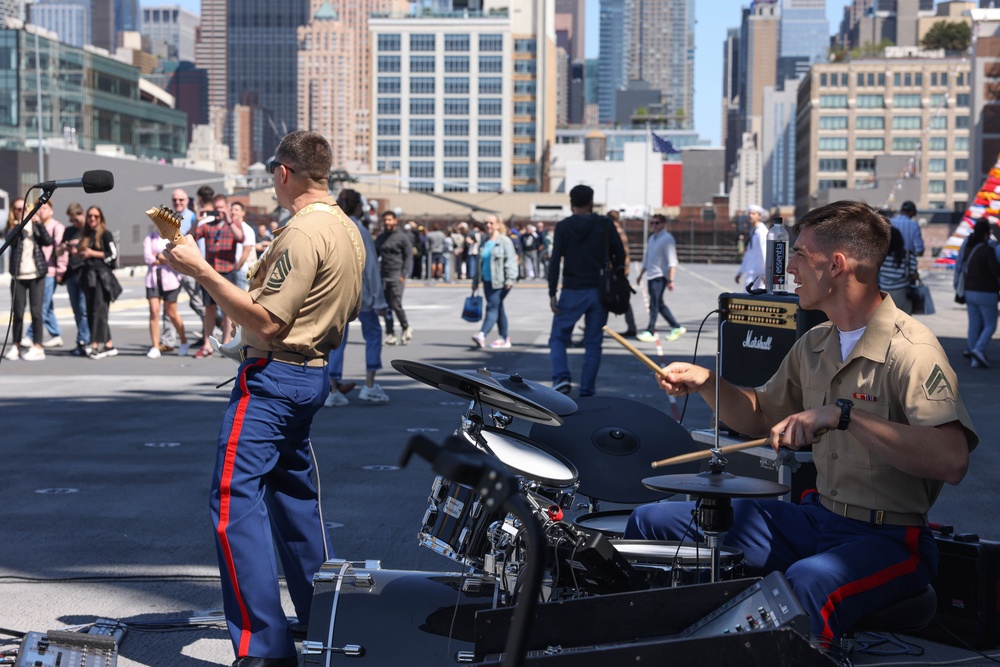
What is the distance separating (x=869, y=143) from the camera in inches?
6629

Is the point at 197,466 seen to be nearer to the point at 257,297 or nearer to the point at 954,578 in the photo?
the point at 257,297

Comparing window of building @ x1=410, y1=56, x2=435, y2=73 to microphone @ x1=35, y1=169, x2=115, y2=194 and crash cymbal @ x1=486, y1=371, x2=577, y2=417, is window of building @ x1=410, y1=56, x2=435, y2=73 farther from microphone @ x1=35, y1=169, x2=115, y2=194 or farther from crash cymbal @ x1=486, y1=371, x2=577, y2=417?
crash cymbal @ x1=486, y1=371, x2=577, y2=417

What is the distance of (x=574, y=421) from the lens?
4.86 metres

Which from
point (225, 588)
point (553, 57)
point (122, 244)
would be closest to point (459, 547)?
point (225, 588)

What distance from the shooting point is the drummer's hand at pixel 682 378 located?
415 cm

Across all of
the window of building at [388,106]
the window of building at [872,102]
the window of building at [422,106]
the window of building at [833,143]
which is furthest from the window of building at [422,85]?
the window of building at [872,102]

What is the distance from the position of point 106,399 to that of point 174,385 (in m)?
1.15

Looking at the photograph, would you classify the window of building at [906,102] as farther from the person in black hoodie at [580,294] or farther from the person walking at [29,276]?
the person in black hoodie at [580,294]

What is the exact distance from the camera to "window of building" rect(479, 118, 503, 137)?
183500mm

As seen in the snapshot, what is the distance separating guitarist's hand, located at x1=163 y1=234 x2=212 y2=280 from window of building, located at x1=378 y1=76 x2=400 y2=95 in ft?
596

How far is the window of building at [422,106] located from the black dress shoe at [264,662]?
7135 inches

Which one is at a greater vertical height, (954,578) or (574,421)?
(574,421)

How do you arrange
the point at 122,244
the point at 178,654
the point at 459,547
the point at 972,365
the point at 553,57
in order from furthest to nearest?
1. the point at 553,57
2. the point at 122,244
3. the point at 972,365
4. the point at 178,654
5. the point at 459,547

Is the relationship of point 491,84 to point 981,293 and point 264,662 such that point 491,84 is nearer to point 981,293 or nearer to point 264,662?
point 981,293
